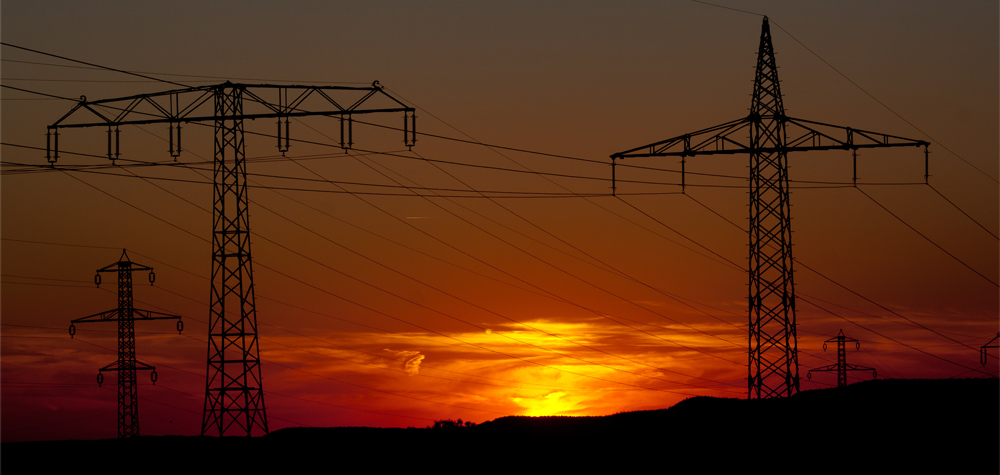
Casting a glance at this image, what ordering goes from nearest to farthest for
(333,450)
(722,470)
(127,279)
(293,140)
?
(722,470), (333,450), (293,140), (127,279)

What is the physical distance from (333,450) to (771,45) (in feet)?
98.6

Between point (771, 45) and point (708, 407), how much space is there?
18.9m

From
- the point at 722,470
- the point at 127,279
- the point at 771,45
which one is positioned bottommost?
the point at 722,470

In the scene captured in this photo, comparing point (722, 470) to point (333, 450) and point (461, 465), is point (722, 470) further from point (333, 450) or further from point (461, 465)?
point (333, 450)

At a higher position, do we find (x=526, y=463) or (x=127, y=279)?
(x=127, y=279)

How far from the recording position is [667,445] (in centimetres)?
4566

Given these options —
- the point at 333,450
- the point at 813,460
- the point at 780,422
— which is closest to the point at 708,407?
the point at 780,422

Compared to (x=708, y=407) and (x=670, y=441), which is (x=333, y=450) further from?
(x=708, y=407)

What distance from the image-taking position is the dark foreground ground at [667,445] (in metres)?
41.8

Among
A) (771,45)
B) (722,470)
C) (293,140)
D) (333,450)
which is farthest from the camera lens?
(771,45)

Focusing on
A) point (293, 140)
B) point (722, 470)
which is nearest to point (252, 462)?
point (293, 140)

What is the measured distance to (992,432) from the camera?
141 feet

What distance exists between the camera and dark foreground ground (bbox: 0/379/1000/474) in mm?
41812

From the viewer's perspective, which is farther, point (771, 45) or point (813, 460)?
point (771, 45)
